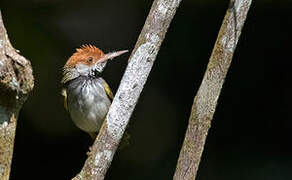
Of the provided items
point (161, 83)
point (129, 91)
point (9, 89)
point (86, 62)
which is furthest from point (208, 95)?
point (161, 83)

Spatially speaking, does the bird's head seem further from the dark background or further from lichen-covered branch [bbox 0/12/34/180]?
lichen-covered branch [bbox 0/12/34/180]

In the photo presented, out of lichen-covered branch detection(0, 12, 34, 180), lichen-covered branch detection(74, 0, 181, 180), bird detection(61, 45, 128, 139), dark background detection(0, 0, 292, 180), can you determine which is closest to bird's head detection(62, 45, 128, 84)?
bird detection(61, 45, 128, 139)

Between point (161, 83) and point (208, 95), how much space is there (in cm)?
320

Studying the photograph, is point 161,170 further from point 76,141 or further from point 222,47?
point 222,47

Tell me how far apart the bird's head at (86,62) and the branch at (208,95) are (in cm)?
134

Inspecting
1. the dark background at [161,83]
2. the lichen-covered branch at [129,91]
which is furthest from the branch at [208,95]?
the dark background at [161,83]

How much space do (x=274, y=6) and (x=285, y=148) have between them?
4.90 ft

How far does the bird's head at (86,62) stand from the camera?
4.46 m

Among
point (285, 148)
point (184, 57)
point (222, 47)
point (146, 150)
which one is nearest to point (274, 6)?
point (184, 57)

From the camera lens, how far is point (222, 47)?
3213 millimetres

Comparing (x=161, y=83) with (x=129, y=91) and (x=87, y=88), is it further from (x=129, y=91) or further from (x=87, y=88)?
(x=129, y=91)

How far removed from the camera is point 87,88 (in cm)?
453

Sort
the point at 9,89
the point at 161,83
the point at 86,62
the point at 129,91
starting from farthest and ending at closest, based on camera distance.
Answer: the point at 161,83, the point at 86,62, the point at 129,91, the point at 9,89

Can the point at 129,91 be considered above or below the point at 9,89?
above
